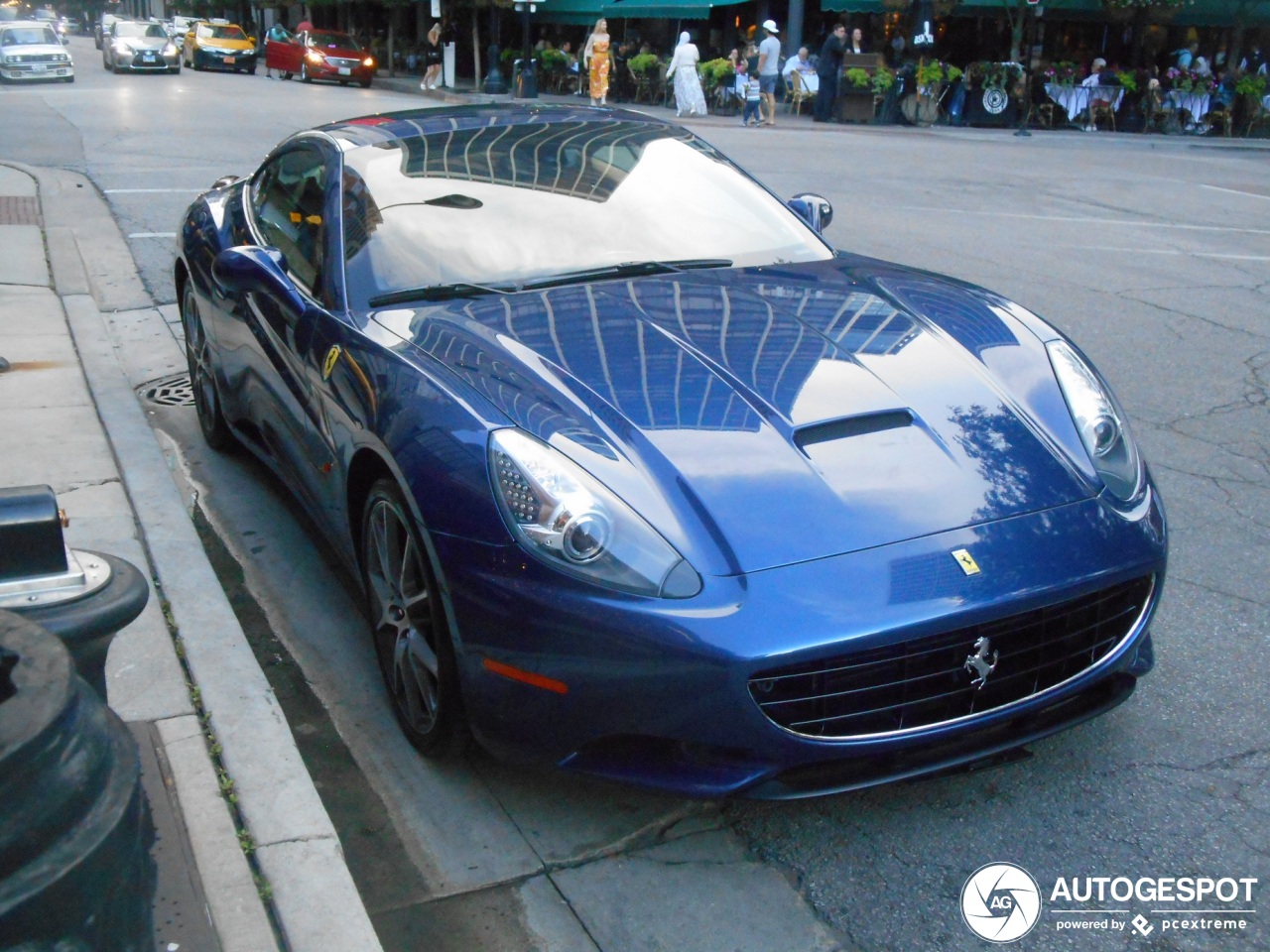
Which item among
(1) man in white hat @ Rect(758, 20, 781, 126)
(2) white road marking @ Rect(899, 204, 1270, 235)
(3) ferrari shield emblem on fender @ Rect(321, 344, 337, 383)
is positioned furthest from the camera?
(1) man in white hat @ Rect(758, 20, 781, 126)

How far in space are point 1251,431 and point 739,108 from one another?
23564 mm

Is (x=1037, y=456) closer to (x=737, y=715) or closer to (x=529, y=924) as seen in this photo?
(x=737, y=715)

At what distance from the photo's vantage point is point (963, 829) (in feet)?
9.75

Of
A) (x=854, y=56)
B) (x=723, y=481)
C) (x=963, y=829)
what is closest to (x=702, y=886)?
(x=963, y=829)

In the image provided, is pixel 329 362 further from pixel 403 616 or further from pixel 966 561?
pixel 966 561

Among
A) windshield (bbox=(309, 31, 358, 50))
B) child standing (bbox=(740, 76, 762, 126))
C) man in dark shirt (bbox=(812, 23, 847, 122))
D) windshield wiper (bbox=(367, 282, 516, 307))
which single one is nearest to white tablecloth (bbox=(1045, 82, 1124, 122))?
man in dark shirt (bbox=(812, 23, 847, 122))

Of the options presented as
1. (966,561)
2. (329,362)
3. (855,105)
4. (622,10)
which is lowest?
(855,105)

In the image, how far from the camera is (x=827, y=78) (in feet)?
84.4

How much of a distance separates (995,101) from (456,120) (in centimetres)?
2335

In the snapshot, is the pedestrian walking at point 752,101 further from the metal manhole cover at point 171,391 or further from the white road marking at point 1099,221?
the metal manhole cover at point 171,391

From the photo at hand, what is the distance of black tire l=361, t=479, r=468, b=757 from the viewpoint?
10.1 feet

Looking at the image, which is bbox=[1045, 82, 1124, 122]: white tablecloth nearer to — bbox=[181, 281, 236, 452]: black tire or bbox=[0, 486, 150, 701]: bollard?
bbox=[181, 281, 236, 452]: black tire

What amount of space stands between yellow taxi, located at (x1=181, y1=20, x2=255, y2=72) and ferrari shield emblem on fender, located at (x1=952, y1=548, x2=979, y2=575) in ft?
136

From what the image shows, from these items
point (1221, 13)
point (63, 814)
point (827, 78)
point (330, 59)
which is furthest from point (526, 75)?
point (63, 814)
